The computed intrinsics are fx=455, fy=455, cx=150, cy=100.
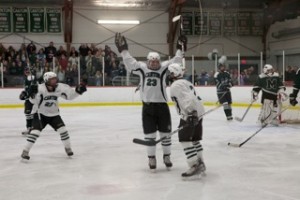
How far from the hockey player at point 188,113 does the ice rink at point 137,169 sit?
183mm

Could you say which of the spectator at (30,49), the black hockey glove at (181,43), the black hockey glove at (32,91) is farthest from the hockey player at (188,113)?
the spectator at (30,49)

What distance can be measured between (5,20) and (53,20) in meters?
1.82

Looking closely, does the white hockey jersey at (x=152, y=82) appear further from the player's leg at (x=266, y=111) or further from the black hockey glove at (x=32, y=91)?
the player's leg at (x=266, y=111)

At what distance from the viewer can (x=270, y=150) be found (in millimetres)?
5914

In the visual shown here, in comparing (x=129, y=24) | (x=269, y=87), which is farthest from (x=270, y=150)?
(x=129, y=24)

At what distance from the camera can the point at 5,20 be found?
1762 cm

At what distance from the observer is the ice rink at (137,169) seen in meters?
3.79

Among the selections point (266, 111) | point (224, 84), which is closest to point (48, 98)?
point (266, 111)

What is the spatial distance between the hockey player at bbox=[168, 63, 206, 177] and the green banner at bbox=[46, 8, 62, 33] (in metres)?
14.5

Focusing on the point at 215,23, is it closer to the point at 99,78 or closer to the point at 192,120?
the point at 99,78

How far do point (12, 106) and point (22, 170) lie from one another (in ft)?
29.4

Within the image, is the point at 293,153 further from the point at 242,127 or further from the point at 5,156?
the point at 5,156

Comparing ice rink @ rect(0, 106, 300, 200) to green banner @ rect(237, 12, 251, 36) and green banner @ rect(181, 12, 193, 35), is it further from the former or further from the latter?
green banner @ rect(237, 12, 251, 36)

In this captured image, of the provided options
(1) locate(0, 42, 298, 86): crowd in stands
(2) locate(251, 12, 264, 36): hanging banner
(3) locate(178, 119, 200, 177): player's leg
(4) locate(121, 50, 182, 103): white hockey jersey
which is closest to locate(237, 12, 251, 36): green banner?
(2) locate(251, 12, 264, 36): hanging banner
